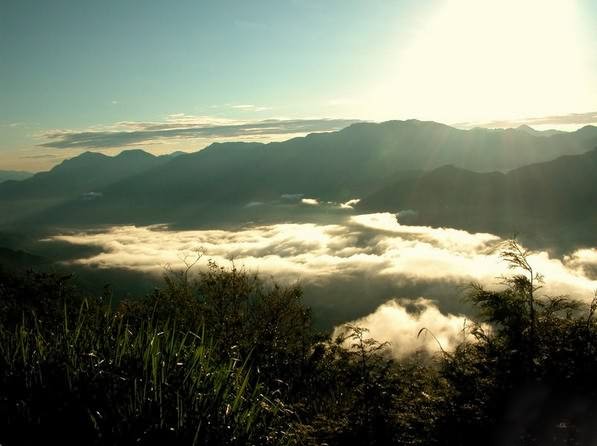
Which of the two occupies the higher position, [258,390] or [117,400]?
[117,400]

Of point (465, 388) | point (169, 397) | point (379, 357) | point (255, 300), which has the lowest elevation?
point (255, 300)

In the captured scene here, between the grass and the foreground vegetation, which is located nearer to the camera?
the grass

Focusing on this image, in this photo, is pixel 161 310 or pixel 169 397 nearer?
pixel 169 397

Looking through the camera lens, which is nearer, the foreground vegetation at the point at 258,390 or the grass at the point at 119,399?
the grass at the point at 119,399

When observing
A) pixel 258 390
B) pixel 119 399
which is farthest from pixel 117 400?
pixel 258 390

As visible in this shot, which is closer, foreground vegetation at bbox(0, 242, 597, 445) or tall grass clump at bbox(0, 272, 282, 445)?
tall grass clump at bbox(0, 272, 282, 445)

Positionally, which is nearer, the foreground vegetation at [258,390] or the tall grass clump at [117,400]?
the tall grass clump at [117,400]

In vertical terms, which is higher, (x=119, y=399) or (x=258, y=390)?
(x=119, y=399)

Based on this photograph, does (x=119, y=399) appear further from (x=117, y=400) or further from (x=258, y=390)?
(x=258, y=390)

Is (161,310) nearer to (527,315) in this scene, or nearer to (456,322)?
(527,315)

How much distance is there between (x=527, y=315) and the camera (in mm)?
15305

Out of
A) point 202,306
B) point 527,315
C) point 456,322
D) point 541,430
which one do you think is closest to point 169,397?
point 541,430

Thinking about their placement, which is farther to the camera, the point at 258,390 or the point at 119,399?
the point at 258,390

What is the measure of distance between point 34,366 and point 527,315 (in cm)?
1427
